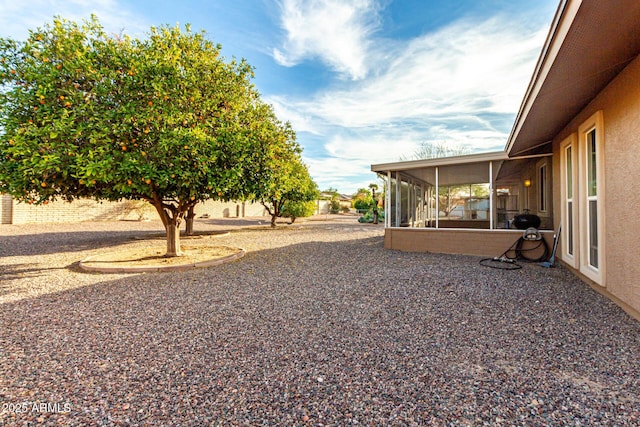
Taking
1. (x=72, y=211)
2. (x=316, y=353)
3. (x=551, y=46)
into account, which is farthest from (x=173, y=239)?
(x=72, y=211)

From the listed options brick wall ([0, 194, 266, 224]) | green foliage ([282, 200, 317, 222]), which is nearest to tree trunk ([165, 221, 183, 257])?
brick wall ([0, 194, 266, 224])

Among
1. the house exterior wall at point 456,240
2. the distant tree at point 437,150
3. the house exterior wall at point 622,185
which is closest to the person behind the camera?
the house exterior wall at point 622,185

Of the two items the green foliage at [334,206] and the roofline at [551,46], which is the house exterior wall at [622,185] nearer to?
the roofline at [551,46]

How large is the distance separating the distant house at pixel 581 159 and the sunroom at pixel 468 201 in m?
0.03

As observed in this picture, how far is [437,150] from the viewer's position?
26.5m

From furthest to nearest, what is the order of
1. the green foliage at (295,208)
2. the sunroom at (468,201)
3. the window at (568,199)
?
the green foliage at (295,208), the sunroom at (468,201), the window at (568,199)

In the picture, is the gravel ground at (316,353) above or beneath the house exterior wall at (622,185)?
beneath

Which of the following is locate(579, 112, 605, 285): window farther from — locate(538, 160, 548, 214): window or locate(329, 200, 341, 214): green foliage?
locate(329, 200, 341, 214): green foliage

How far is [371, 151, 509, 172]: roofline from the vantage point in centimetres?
729

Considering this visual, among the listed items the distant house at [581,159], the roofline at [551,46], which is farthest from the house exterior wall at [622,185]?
the roofline at [551,46]

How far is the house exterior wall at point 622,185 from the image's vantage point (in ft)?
10.9

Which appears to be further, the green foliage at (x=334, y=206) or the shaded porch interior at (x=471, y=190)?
the green foliage at (x=334, y=206)

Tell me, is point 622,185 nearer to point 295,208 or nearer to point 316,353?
point 316,353

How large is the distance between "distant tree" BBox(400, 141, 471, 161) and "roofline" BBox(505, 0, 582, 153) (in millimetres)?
22441
